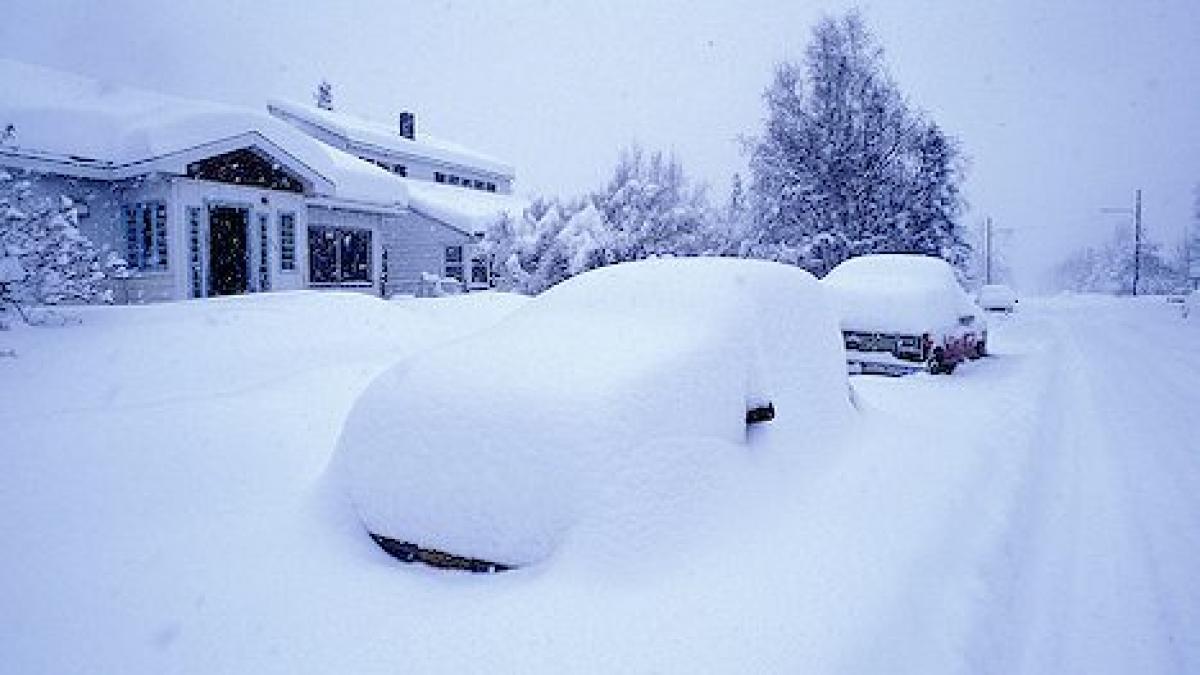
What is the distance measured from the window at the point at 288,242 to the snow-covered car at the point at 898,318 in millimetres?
12650

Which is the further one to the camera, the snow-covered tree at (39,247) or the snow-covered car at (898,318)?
the snow-covered car at (898,318)

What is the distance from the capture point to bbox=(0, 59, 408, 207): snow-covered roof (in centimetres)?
1306

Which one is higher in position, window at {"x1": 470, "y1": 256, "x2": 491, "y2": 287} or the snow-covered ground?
window at {"x1": 470, "y1": 256, "x2": 491, "y2": 287}

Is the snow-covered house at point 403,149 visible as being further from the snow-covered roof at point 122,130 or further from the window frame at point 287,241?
the window frame at point 287,241

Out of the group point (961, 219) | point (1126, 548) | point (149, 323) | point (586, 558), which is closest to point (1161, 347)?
point (961, 219)

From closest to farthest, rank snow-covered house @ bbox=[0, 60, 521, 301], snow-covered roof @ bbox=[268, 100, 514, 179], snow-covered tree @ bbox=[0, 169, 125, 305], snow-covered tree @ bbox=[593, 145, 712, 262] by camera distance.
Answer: snow-covered tree @ bbox=[0, 169, 125, 305], snow-covered house @ bbox=[0, 60, 521, 301], snow-covered tree @ bbox=[593, 145, 712, 262], snow-covered roof @ bbox=[268, 100, 514, 179]

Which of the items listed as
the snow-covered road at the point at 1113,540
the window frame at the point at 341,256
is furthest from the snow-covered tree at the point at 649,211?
the snow-covered road at the point at 1113,540

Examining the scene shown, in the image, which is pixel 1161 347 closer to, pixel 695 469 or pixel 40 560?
pixel 695 469

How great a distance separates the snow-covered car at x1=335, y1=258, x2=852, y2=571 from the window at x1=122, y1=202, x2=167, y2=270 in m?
12.9

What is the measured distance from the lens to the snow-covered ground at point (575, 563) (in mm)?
2979

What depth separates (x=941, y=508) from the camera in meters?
4.50

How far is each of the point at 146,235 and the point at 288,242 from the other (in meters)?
3.13

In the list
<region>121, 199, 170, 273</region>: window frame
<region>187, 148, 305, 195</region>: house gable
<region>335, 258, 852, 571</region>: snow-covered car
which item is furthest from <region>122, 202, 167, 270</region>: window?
<region>335, 258, 852, 571</region>: snow-covered car

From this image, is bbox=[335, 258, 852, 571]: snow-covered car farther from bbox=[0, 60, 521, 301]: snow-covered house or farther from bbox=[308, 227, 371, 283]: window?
bbox=[308, 227, 371, 283]: window
